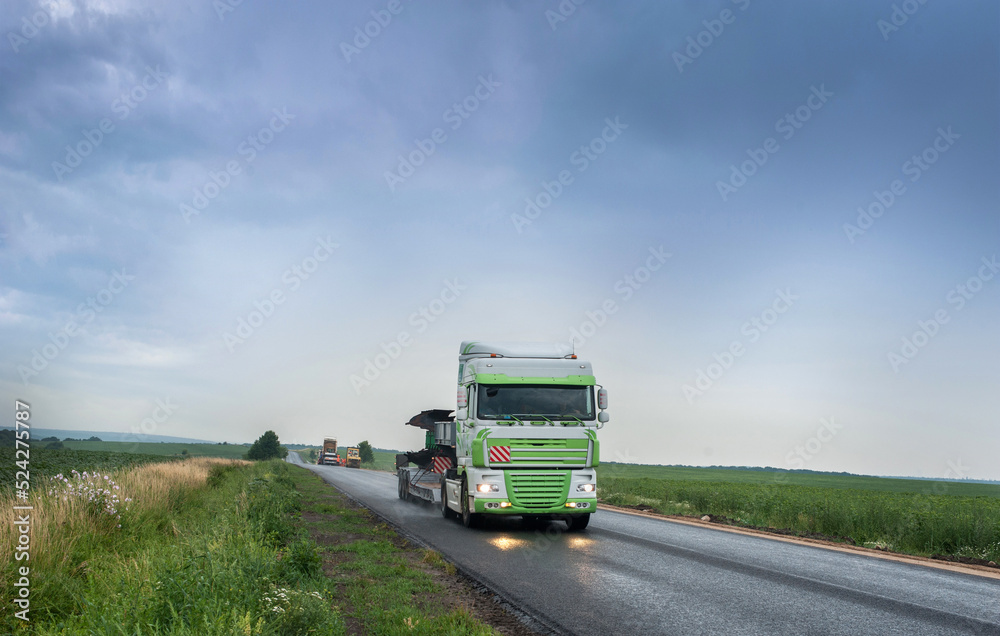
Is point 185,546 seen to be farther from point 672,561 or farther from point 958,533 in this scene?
point 958,533

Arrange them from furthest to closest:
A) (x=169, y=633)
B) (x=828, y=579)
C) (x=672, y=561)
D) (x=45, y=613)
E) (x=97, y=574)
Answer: (x=672, y=561)
(x=828, y=579)
(x=97, y=574)
(x=45, y=613)
(x=169, y=633)

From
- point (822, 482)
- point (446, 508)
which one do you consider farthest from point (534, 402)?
point (822, 482)

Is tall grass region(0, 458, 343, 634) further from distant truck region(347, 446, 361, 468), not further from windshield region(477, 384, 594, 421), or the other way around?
distant truck region(347, 446, 361, 468)

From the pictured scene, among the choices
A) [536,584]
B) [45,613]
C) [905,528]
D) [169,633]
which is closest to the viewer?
[169,633]

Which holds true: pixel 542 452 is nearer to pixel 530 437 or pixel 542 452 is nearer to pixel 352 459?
pixel 530 437

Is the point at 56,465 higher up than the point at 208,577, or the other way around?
the point at 208,577

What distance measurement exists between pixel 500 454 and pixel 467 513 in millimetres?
2040

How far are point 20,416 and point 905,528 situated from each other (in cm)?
1618

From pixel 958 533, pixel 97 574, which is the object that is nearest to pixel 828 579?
pixel 958 533

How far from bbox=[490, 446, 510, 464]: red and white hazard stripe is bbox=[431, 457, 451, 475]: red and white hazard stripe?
354 centimetres

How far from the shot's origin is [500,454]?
13.4m

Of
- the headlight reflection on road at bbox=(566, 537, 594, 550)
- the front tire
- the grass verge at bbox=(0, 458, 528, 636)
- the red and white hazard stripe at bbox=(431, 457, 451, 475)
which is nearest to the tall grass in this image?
the grass verge at bbox=(0, 458, 528, 636)

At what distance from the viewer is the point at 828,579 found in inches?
349

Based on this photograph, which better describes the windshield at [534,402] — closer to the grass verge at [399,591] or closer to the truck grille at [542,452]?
the truck grille at [542,452]
